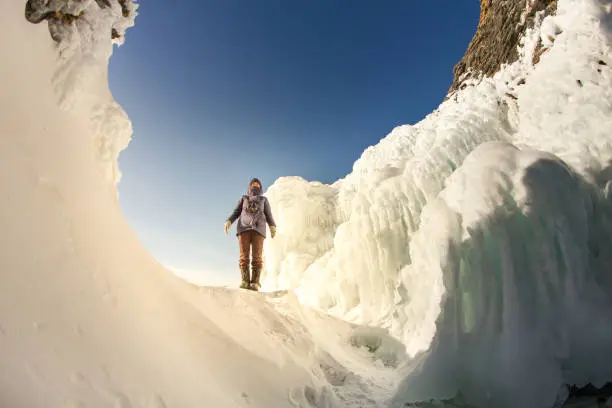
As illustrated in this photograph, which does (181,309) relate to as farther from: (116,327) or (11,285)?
(11,285)

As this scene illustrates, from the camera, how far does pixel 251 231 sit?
233 inches

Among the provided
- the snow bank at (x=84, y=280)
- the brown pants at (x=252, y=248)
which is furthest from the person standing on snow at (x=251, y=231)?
the snow bank at (x=84, y=280)

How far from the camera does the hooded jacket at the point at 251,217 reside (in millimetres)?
5906

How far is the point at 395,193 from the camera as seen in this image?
646 cm

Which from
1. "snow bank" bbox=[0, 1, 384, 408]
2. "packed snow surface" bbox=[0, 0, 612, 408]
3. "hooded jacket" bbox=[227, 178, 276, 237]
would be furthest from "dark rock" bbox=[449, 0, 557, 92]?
"snow bank" bbox=[0, 1, 384, 408]

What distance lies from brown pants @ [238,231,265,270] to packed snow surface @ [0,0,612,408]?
92 centimetres

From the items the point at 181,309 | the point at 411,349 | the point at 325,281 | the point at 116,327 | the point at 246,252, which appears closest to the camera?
the point at 116,327

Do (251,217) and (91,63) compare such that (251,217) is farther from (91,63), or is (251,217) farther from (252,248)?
(91,63)

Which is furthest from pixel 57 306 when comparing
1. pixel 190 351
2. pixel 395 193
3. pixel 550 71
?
pixel 550 71

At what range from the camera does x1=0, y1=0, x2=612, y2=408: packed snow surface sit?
195cm

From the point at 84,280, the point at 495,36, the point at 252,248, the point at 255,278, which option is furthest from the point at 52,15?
the point at 495,36

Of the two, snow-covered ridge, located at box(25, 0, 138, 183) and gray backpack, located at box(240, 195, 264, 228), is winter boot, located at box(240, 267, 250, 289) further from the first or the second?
snow-covered ridge, located at box(25, 0, 138, 183)

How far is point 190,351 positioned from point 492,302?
2.60 m

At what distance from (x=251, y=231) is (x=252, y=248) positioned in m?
0.26
